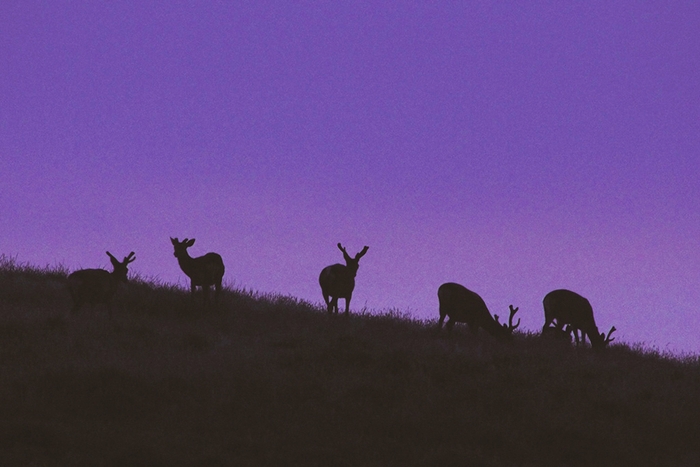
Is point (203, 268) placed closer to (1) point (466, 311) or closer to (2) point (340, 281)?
(2) point (340, 281)

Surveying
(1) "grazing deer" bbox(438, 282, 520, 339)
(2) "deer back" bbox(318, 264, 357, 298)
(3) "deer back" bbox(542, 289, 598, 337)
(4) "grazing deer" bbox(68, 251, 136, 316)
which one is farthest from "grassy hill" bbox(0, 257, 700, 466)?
(3) "deer back" bbox(542, 289, 598, 337)

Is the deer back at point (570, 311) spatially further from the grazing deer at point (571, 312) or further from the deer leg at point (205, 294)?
the deer leg at point (205, 294)

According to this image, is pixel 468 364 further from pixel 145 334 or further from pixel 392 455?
pixel 145 334

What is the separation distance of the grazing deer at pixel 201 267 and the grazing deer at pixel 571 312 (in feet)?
28.7

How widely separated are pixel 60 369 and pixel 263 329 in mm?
6187

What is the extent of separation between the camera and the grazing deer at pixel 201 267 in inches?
788

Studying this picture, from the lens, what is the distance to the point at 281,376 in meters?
13.0

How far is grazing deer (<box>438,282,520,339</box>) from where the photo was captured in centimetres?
1992

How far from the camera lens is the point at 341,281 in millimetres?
21375

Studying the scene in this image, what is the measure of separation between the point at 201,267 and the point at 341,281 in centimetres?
367

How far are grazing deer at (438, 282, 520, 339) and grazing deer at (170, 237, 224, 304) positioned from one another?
5505mm

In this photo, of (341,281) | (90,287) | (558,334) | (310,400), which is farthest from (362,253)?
(310,400)

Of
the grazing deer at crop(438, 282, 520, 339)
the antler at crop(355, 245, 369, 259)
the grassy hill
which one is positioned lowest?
the grassy hill

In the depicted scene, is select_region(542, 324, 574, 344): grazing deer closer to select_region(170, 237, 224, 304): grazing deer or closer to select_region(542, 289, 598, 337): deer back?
select_region(542, 289, 598, 337): deer back
